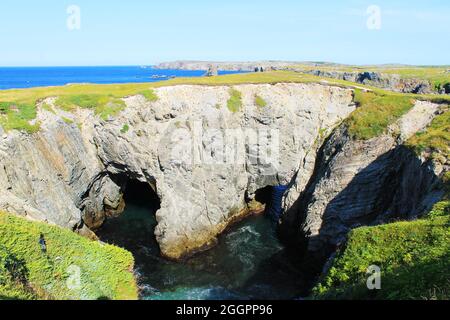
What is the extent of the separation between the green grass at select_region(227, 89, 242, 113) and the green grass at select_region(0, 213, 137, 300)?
2953 centimetres

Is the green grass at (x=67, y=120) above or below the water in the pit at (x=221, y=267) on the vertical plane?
above

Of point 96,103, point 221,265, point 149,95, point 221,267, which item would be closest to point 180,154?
point 149,95

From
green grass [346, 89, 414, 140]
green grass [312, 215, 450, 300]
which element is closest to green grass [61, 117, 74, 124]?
green grass [346, 89, 414, 140]

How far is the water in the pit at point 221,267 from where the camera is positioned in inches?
1209

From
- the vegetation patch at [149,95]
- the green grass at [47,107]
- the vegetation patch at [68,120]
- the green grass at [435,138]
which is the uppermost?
the vegetation patch at [149,95]

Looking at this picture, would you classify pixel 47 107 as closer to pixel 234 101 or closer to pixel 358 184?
pixel 234 101

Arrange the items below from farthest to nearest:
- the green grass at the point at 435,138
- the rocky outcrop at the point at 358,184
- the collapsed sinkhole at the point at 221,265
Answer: the rocky outcrop at the point at 358,184, the collapsed sinkhole at the point at 221,265, the green grass at the point at 435,138

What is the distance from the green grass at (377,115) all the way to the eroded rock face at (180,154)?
15.7ft

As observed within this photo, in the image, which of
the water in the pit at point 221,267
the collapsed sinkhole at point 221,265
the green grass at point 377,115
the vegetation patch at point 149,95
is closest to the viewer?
the water in the pit at point 221,267

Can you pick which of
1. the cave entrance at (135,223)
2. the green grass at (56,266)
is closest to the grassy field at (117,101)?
the cave entrance at (135,223)

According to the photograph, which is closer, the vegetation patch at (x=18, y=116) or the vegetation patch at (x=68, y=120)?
the vegetation patch at (x=18, y=116)

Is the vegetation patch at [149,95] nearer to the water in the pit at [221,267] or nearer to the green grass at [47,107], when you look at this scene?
the green grass at [47,107]

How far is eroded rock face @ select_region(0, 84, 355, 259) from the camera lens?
35.0m

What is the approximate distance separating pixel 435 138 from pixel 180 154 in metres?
24.7
